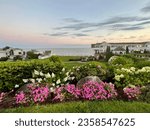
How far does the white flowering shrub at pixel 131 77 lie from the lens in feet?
21.8

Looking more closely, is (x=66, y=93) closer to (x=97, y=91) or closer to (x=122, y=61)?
(x=97, y=91)

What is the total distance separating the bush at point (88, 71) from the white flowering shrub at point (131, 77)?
1.52 ft

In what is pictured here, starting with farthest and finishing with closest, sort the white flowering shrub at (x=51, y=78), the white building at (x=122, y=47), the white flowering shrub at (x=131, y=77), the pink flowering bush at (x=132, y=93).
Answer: the white building at (x=122, y=47), the white flowering shrub at (x=131, y=77), the white flowering shrub at (x=51, y=78), the pink flowering bush at (x=132, y=93)

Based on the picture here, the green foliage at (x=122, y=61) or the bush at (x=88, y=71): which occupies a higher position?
the green foliage at (x=122, y=61)

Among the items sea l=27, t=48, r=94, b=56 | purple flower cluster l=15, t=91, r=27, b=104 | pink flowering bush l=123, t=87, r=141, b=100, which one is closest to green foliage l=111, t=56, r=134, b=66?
sea l=27, t=48, r=94, b=56

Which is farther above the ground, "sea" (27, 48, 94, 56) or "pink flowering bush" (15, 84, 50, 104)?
"sea" (27, 48, 94, 56)

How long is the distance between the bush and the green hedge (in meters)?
0.44

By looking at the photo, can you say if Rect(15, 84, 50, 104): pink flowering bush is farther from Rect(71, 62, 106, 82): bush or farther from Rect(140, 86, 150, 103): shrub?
Rect(140, 86, 150, 103): shrub

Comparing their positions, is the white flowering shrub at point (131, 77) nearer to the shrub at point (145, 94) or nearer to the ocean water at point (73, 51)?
the shrub at point (145, 94)

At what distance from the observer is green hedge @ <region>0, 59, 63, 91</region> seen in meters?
6.75

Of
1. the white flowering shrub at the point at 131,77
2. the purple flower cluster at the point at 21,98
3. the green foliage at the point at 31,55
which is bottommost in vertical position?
the purple flower cluster at the point at 21,98

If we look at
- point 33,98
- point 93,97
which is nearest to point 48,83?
point 33,98

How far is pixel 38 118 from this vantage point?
5316mm

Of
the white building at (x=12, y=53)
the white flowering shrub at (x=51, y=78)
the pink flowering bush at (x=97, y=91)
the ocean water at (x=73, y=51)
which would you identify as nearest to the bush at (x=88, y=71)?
the white flowering shrub at (x=51, y=78)
